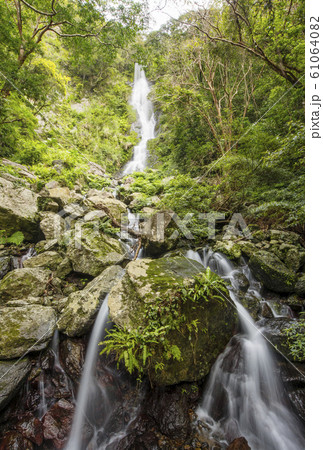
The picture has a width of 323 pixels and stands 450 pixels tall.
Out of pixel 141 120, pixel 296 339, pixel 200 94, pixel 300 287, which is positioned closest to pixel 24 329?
pixel 296 339

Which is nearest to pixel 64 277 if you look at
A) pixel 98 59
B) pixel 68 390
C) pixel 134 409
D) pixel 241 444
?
pixel 68 390

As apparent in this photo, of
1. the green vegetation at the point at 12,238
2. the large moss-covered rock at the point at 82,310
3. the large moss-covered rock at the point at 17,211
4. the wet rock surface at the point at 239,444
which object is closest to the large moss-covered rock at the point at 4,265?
the green vegetation at the point at 12,238

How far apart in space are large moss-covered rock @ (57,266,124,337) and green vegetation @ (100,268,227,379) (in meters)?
0.79

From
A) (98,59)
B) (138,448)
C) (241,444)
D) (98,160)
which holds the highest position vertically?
(98,59)

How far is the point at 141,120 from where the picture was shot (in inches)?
851

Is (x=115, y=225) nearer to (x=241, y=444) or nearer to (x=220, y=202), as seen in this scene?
(x=220, y=202)

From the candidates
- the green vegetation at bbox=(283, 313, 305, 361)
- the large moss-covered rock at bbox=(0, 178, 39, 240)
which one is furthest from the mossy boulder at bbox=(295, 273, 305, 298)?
the large moss-covered rock at bbox=(0, 178, 39, 240)

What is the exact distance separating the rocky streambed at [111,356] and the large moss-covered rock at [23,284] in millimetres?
18

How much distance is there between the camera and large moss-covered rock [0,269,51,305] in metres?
3.57

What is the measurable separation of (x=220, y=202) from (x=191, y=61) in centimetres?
726

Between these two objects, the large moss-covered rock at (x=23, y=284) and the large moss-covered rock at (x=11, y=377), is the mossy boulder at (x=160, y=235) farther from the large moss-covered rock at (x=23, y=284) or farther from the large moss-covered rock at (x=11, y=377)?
the large moss-covered rock at (x=11, y=377)

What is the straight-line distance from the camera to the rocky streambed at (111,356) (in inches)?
93.2

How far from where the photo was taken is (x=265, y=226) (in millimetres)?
5926
